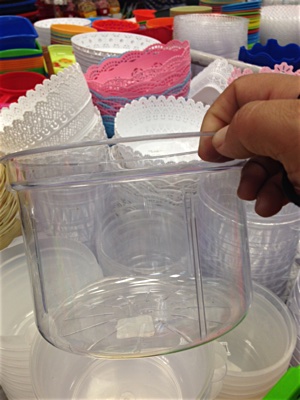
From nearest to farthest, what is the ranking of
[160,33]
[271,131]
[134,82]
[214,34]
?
[271,131] → [134,82] → [214,34] → [160,33]

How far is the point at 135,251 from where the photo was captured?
1.62 ft

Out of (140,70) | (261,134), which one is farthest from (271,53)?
(261,134)

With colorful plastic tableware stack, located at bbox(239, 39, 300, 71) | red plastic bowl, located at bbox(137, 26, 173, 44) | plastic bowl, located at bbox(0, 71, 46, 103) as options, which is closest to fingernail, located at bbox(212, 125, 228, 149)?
colorful plastic tableware stack, located at bbox(239, 39, 300, 71)

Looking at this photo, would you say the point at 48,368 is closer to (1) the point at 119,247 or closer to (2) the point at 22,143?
(1) the point at 119,247

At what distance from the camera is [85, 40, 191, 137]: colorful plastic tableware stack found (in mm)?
689

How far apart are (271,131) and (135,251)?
25 centimetres

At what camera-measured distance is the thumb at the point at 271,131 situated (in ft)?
0.99

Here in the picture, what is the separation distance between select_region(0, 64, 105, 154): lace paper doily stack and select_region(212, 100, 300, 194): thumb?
28cm

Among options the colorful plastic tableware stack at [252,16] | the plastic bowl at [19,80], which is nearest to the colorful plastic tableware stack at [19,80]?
the plastic bowl at [19,80]

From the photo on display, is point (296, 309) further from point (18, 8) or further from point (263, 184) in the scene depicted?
point (18, 8)

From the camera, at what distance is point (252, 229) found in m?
0.53

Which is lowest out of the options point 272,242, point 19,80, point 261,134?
point 272,242

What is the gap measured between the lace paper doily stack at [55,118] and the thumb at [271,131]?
0.93 feet

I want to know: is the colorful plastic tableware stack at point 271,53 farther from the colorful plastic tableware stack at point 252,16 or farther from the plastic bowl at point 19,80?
the plastic bowl at point 19,80
